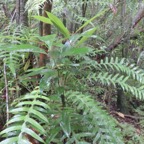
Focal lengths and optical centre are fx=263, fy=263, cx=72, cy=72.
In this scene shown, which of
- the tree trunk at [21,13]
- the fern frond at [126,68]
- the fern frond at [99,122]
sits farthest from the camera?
the tree trunk at [21,13]

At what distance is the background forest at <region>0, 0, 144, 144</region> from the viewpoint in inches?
43.0

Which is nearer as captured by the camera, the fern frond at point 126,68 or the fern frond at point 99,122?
the fern frond at point 99,122

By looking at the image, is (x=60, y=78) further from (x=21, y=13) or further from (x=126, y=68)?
(x=21, y=13)

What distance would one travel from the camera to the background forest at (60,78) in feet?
3.59

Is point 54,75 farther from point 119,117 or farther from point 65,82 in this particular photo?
point 119,117

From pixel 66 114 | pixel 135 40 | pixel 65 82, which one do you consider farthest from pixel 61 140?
pixel 135 40

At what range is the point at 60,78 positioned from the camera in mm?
1228

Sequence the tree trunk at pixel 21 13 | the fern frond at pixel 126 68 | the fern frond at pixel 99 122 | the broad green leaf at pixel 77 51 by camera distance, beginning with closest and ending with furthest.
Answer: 1. the broad green leaf at pixel 77 51
2. the fern frond at pixel 99 122
3. the fern frond at pixel 126 68
4. the tree trunk at pixel 21 13

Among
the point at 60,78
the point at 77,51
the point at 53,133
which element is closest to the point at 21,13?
the point at 60,78

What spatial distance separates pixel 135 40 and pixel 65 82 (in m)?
1.94

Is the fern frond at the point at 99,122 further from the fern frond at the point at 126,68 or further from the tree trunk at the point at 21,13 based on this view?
the tree trunk at the point at 21,13

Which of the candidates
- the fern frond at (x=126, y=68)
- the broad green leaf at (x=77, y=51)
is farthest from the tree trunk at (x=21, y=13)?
the broad green leaf at (x=77, y=51)

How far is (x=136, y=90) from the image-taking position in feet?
4.58

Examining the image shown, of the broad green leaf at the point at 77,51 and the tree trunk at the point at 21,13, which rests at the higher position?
the tree trunk at the point at 21,13
